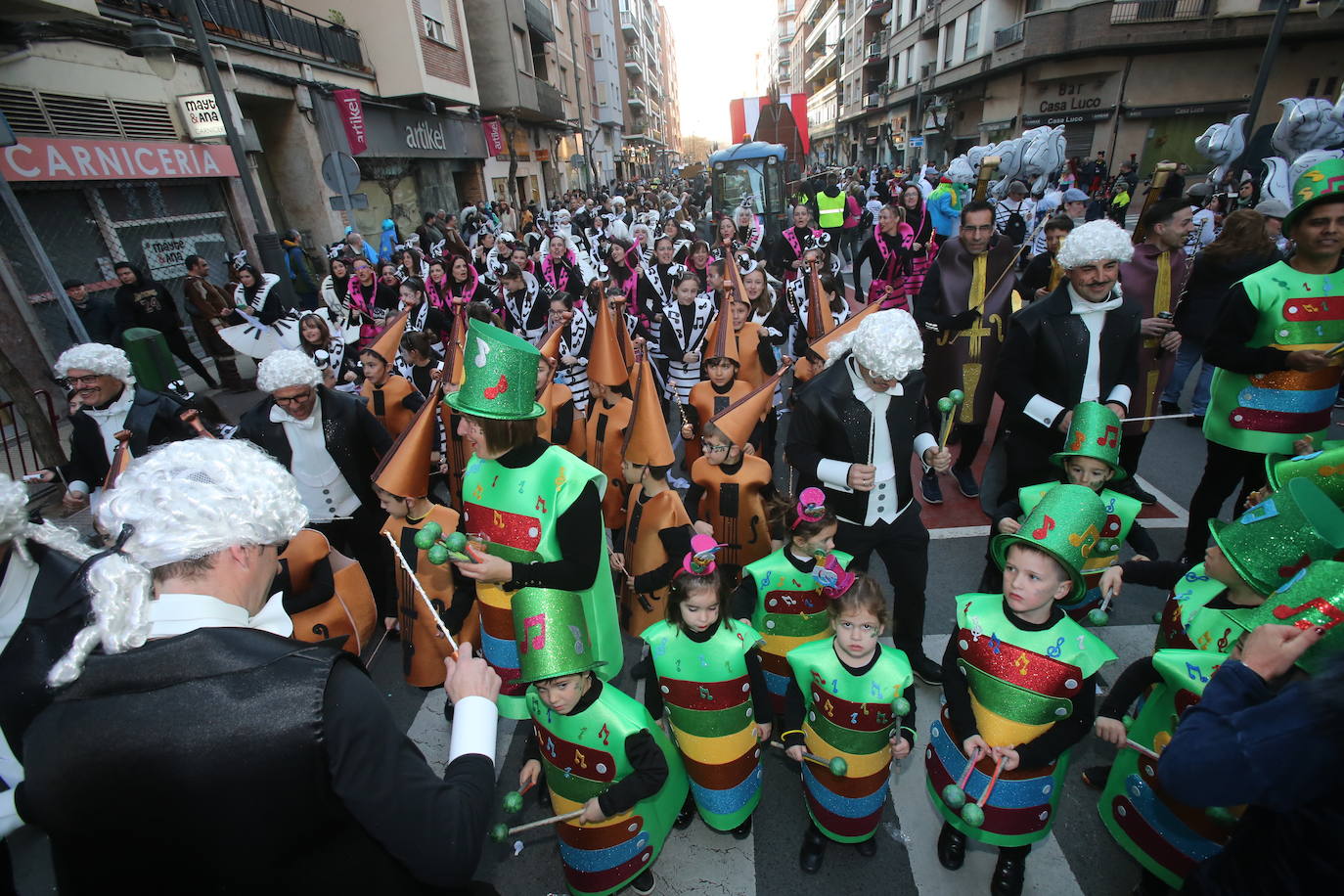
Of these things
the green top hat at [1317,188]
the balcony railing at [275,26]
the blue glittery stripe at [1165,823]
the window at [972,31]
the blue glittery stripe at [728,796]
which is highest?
the window at [972,31]

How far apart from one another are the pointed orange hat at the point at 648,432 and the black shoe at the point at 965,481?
3.24 m

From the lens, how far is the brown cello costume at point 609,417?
467 cm

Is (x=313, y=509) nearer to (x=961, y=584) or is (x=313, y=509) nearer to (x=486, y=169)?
(x=961, y=584)

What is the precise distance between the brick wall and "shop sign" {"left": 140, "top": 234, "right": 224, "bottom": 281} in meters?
9.48

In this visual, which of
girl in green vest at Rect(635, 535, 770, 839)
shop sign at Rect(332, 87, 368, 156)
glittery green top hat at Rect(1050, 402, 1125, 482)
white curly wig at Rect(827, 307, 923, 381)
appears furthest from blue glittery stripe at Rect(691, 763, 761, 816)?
shop sign at Rect(332, 87, 368, 156)

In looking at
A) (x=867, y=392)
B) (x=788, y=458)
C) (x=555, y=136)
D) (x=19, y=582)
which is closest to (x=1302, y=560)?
(x=867, y=392)

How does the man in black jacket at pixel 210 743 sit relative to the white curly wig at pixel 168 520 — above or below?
below

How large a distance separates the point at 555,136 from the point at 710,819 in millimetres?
39567

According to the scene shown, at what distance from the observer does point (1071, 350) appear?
3.58m

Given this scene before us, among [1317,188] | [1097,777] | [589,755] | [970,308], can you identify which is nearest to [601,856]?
[589,755]

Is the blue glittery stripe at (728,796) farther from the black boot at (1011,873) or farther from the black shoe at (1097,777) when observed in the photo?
the black shoe at (1097,777)

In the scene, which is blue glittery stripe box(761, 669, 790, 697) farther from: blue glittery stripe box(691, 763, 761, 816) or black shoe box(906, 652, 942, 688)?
black shoe box(906, 652, 942, 688)

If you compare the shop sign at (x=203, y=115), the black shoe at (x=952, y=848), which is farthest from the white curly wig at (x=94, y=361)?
the shop sign at (x=203, y=115)

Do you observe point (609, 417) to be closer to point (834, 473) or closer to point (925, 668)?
point (834, 473)
